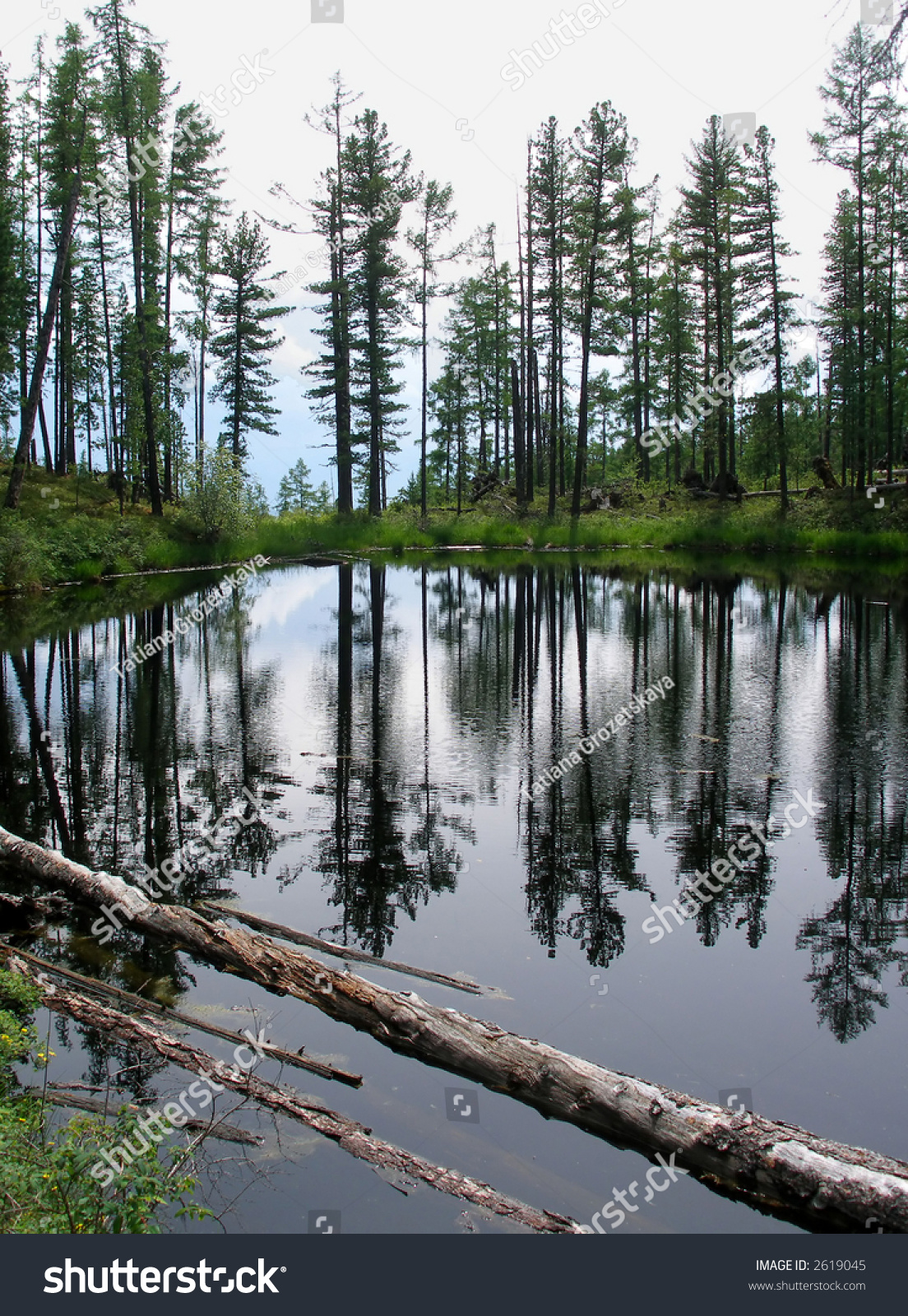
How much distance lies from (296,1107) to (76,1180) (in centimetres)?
123

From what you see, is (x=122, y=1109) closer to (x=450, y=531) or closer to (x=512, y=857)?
(x=512, y=857)

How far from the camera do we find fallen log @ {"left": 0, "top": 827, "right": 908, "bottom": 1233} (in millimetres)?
3777

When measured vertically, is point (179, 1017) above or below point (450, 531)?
below

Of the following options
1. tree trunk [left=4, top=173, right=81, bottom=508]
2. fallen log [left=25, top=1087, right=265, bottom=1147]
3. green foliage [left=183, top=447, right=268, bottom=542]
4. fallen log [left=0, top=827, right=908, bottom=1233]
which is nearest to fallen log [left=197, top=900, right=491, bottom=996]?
fallen log [left=0, top=827, right=908, bottom=1233]

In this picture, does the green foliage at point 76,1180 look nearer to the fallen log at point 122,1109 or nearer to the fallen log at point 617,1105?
the fallen log at point 122,1109

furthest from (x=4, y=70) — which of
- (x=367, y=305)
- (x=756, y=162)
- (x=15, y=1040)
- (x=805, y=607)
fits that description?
(x=15, y=1040)

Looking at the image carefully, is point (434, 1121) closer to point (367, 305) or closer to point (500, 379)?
point (367, 305)

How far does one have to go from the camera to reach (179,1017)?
5.31 metres

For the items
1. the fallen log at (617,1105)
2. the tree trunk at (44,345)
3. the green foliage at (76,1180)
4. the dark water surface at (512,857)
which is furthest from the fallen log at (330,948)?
the tree trunk at (44,345)

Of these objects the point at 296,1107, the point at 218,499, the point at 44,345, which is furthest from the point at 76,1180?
the point at 218,499

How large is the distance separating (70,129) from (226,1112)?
34.7m

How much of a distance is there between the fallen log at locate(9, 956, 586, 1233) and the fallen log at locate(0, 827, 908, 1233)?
0.62 meters
